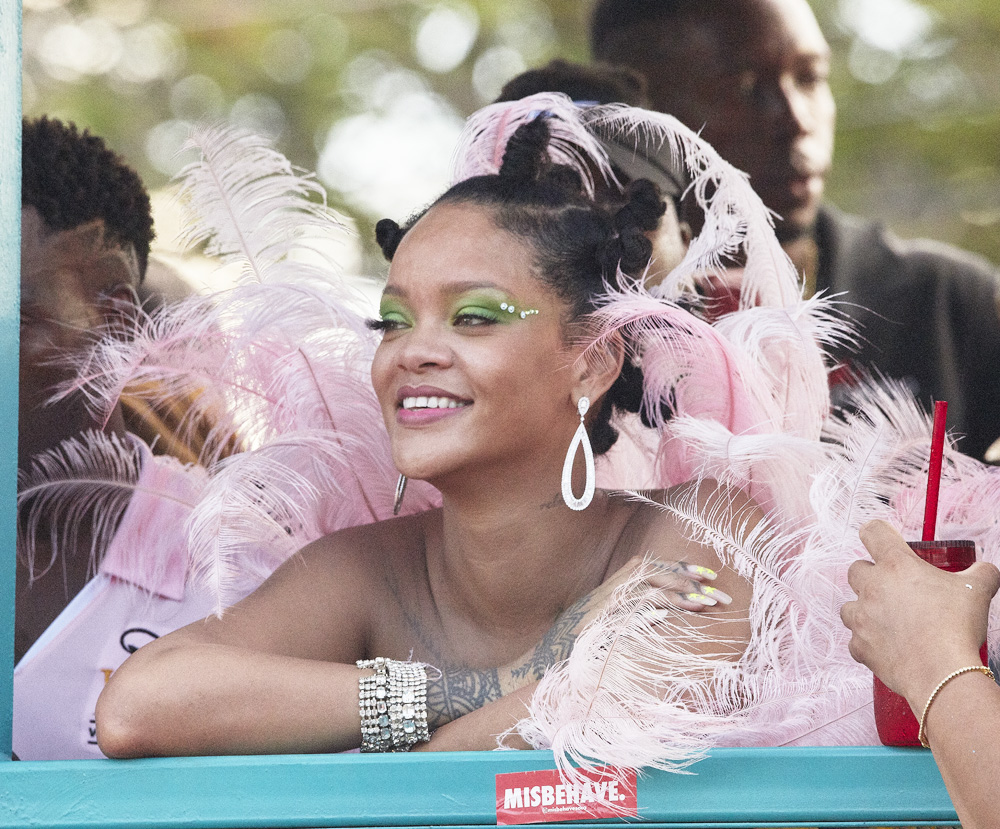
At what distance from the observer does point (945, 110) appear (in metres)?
3.62

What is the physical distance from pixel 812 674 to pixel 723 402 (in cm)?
64

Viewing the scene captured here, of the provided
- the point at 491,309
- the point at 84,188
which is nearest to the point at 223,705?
the point at 491,309

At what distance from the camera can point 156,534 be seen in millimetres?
2834

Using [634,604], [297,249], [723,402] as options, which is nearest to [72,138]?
[297,249]

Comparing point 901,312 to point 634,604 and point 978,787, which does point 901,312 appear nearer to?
point 634,604

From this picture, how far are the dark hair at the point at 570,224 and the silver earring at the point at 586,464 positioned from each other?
18 centimetres

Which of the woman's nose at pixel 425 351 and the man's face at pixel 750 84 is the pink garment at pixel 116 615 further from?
the man's face at pixel 750 84

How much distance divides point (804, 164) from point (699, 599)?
1987 mm

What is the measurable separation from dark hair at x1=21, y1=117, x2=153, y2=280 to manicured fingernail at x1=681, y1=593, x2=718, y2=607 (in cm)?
194

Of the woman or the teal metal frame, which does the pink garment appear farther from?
the teal metal frame

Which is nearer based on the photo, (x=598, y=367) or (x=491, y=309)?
(x=491, y=309)

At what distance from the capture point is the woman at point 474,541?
2.04 metres

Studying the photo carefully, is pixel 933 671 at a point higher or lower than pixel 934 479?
lower

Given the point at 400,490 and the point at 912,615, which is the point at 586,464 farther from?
the point at 912,615
